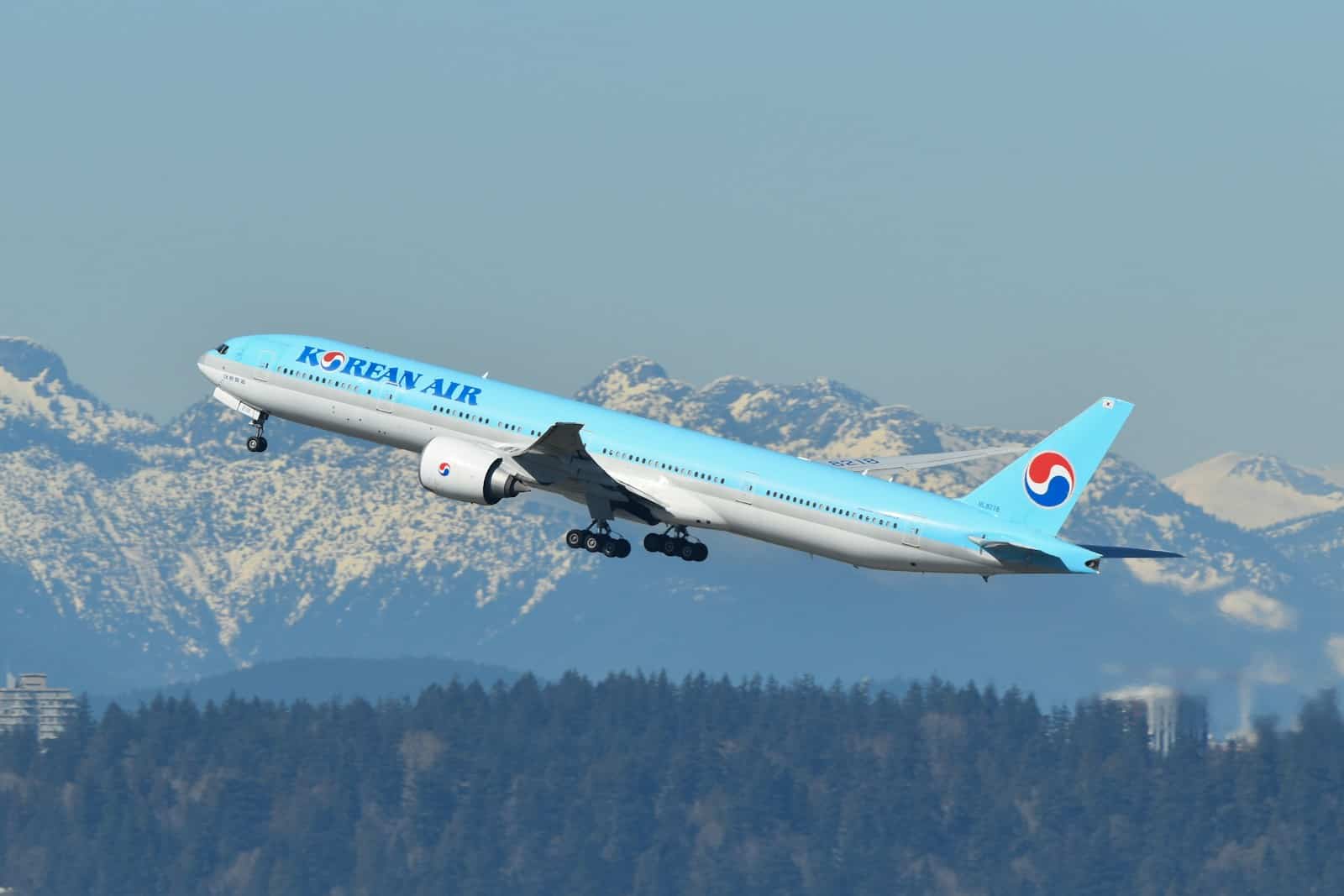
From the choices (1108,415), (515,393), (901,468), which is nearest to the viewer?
(1108,415)

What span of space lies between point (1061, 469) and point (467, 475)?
852 inches

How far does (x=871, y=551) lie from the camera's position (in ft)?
276

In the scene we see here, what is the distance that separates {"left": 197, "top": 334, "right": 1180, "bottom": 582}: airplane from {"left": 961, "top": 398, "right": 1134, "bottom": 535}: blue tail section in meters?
0.04

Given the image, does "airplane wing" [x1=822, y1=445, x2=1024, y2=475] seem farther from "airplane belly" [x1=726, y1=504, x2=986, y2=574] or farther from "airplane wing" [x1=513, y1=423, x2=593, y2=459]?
A: "airplane wing" [x1=513, y1=423, x2=593, y2=459]

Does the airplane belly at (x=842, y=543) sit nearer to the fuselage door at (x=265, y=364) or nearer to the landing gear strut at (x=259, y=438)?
the fuselage door at (x=265, y=364)

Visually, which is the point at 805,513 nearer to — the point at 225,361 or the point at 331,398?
the point at 331,398

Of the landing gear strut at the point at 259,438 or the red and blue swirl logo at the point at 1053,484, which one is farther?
the landing gear strut at the point at 259,438

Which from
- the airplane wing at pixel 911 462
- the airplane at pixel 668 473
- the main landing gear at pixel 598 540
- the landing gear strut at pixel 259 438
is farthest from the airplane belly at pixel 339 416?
the airplane wing at pixel 911 462

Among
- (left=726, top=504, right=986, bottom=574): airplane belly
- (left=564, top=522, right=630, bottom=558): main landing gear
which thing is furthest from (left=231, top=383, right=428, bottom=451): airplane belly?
(left=726, top=504, right=986, bottom=574): airplane belly

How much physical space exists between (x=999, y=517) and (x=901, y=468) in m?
12.0

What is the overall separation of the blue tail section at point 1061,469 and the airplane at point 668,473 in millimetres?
43

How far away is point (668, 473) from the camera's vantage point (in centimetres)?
8694

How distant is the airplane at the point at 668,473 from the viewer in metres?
83.6

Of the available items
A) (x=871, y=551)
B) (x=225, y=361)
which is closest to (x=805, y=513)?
(x=871, y=551)
